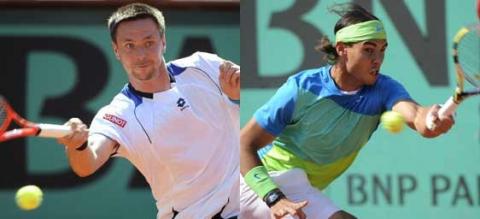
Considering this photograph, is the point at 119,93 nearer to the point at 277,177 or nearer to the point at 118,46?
the point at 118,46

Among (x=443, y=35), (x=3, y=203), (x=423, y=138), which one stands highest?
(x=443, y=35)

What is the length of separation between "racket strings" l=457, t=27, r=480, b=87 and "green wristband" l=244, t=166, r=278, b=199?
2.37ft

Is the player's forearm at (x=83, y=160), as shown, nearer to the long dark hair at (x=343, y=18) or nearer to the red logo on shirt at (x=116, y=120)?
the red logo on shirt at (x=116, y=120)

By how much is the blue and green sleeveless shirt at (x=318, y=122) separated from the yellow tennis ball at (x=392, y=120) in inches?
1.5

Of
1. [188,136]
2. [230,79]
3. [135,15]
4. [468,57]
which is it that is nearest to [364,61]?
[468,57]

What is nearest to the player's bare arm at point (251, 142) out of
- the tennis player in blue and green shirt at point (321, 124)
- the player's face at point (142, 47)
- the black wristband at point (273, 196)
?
the tennis player in blue and green shirt at point (321, 124)

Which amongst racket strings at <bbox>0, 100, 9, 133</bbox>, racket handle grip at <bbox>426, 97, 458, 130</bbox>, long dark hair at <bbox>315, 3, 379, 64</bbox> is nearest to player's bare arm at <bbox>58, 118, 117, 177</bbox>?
racket strings at <bbox>0, 100, 9, 133</bbox>

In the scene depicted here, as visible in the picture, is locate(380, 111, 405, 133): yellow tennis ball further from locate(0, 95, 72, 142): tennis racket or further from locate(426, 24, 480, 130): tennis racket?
locate(0, 95, 72, 142): tennis racket

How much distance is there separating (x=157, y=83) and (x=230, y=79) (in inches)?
9.9

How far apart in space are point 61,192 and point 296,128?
1.09 metres

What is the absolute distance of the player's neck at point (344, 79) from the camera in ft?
14.0

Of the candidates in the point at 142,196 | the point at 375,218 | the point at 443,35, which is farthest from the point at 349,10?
the point at 142,196

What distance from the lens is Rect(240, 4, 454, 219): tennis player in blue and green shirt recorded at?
168 inches

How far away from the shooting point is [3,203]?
A: 502 centimetres
